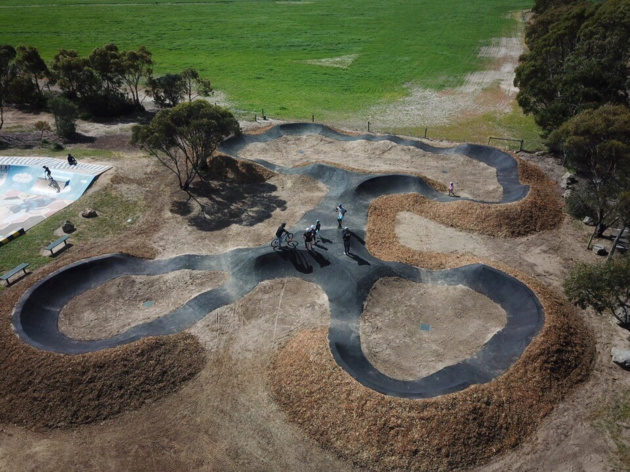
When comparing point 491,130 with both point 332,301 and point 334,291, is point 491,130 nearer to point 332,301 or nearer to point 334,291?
point 334,291

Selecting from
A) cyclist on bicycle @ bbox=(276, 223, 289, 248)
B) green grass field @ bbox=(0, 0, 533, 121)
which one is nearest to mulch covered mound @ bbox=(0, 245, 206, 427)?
cyclist on bicycle @ bbox=(276, 223, 289, 248)

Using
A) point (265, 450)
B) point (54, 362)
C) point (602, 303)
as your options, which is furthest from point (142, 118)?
point (602, 303)

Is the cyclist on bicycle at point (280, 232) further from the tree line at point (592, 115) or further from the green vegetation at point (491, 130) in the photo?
the green vegetation at point (491, 130)

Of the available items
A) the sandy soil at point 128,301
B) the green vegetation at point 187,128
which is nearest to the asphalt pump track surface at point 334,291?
the sandy soil at point 128,301

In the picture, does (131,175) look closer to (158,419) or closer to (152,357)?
(152,357)

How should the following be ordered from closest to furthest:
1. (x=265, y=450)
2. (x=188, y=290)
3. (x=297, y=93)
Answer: (x=265, y=450) < (x=188, y=290) < (x=297, y=93)

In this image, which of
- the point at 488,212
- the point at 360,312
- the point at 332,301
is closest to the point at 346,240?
the point at 332,301
